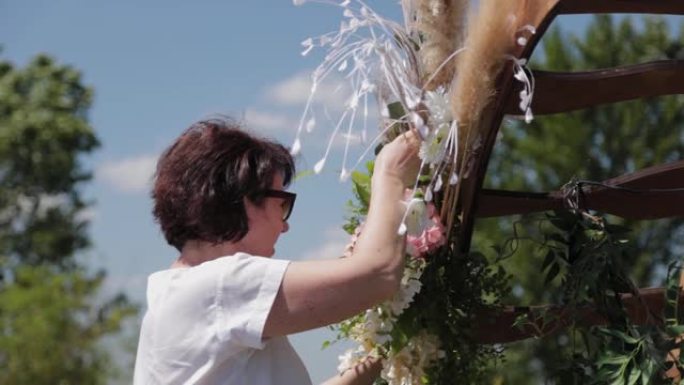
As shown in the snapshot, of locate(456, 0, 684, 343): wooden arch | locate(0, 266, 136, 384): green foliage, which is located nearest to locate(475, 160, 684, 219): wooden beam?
locate(456, 0, 684, 343): wooden arch

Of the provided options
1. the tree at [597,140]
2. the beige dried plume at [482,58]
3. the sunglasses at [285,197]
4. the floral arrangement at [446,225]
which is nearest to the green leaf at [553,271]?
the floral arrangement at [446,225]

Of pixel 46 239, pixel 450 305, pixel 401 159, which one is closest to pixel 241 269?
pixel 401 159

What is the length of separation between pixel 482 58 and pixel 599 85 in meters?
0.28

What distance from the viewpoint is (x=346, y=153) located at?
1863 millimetres

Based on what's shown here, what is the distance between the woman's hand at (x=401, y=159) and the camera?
186 cm

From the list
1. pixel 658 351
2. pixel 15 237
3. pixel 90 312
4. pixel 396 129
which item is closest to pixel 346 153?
pixel 396 129

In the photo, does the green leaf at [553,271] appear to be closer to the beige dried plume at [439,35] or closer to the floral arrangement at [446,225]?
the floral arrangement at [446,225]

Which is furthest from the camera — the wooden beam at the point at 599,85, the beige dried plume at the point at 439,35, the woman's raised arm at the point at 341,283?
the wooden beam at the point at 599,85

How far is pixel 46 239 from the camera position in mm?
11523

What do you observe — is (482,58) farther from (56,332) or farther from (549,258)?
(56,332)

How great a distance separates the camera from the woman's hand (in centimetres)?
186

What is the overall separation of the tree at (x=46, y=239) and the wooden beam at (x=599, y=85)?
266 inches

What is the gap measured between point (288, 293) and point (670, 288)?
773 millimetres

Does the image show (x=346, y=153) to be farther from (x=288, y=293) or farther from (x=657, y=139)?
(x=657, y=139)
